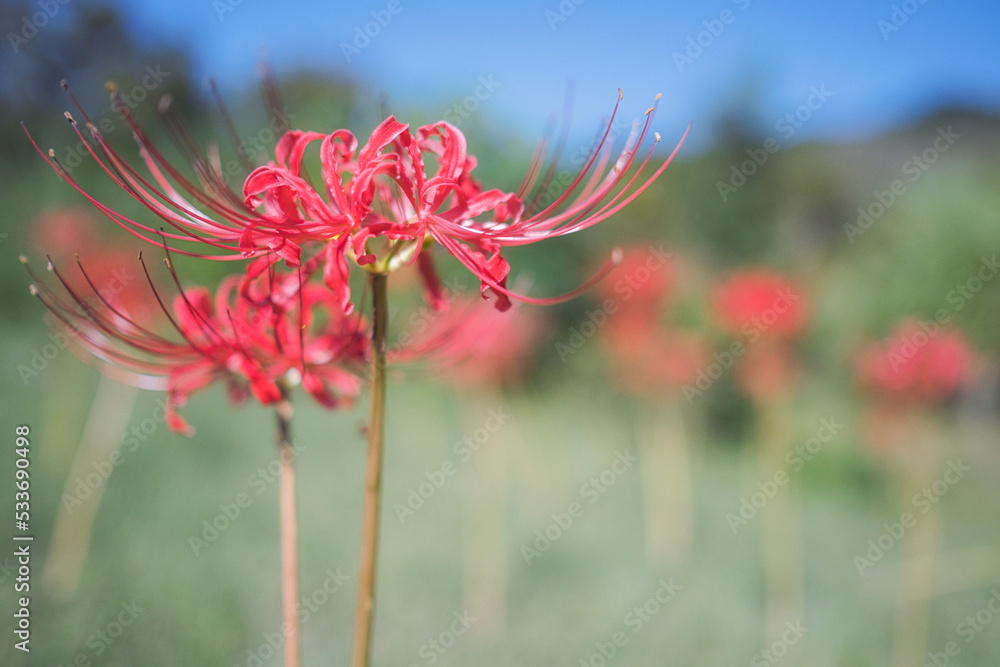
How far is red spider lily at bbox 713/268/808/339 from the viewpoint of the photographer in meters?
3.74

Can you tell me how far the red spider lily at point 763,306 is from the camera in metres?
3.74

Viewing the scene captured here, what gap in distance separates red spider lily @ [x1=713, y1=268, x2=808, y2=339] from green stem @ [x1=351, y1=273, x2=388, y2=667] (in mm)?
3394

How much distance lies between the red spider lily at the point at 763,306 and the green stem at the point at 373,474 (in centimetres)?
339

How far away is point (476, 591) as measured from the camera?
347 cm

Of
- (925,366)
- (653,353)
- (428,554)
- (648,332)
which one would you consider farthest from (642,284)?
(428,554)

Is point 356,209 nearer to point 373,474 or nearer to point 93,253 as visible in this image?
point 373,474

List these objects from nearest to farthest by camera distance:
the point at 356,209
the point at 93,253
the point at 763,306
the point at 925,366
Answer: the point at 356,209
the point at 925,366
the point at 763,306
the point at 93,253

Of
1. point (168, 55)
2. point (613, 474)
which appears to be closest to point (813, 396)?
point (613, 474)

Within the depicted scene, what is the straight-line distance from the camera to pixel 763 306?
3.73 m

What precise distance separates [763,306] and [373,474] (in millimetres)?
3426

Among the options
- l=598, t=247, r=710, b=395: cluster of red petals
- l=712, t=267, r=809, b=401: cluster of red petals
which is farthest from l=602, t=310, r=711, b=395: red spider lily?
l=712, t=267, r=809, b=401: cluster of red petals

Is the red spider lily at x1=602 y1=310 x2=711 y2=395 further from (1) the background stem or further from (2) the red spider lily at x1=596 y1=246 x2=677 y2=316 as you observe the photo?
(1) the background stem

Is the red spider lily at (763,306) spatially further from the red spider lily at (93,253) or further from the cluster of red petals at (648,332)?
the red spider lily at (93,253)

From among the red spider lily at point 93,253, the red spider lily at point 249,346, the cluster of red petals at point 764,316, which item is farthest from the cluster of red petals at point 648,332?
the red spider lily at point 249,346
